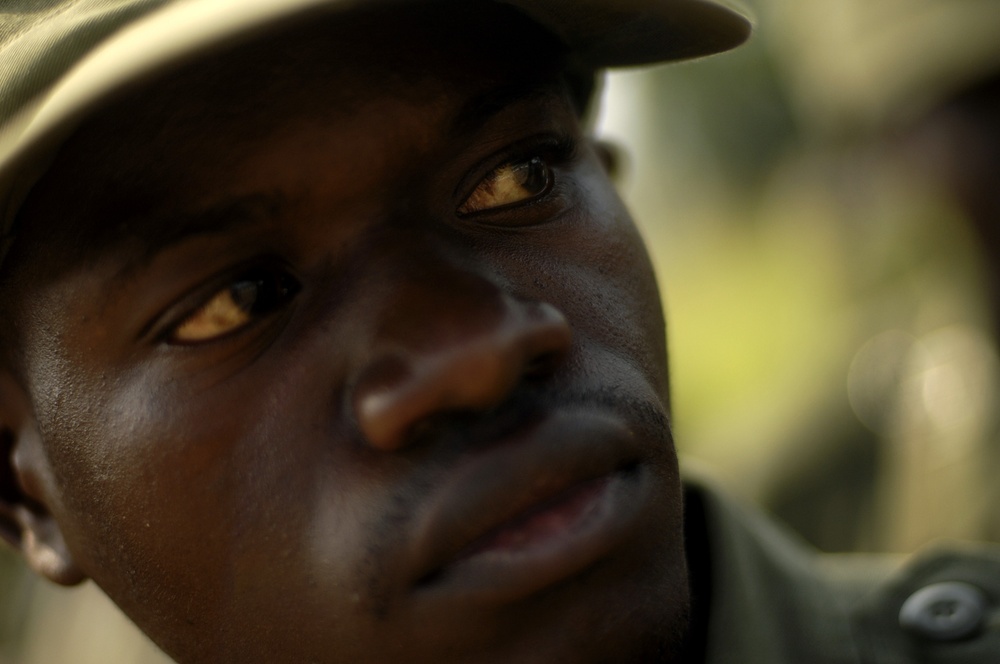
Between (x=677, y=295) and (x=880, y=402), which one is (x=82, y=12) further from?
(x=677, y=295)

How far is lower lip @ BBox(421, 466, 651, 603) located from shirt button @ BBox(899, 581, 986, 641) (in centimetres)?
82

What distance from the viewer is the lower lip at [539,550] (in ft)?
3.90

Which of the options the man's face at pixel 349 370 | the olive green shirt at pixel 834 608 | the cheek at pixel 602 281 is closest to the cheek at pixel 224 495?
the man's face at pixel 349 370

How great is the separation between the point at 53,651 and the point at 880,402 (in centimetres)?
357

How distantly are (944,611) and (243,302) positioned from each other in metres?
1.28

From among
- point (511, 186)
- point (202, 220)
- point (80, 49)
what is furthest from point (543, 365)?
point (80, 49)

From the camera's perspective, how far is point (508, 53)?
1.47 meters

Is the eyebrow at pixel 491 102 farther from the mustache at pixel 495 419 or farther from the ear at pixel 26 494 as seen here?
the ear at pixel 26 494

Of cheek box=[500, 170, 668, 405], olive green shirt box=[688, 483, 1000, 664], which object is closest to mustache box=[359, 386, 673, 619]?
cheek box=[500, 170, 668, 405]

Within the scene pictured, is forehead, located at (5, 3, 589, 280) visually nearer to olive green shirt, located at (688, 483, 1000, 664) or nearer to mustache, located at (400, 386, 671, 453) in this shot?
mustache, located at (400, 386, 671, 453)

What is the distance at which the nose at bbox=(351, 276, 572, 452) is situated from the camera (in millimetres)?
1190

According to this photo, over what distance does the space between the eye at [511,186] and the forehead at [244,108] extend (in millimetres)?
106

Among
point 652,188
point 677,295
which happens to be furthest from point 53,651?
point 652,188

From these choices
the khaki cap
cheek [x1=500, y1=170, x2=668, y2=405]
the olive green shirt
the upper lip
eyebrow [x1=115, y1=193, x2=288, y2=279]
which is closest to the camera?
the khaki cap
